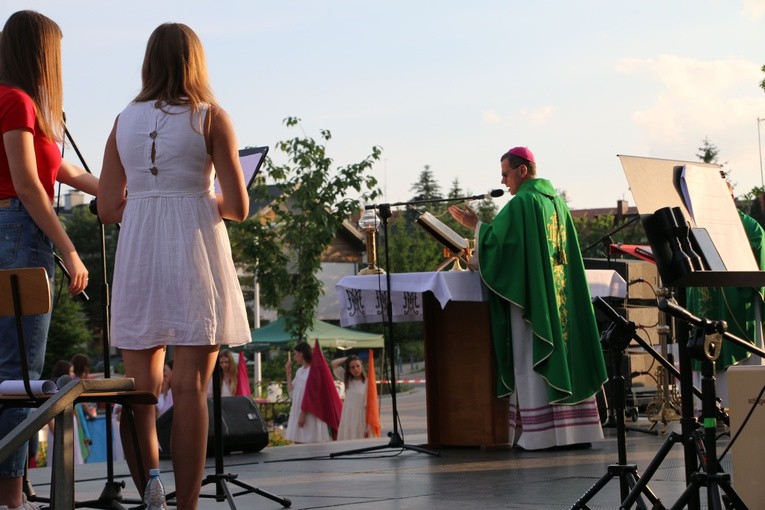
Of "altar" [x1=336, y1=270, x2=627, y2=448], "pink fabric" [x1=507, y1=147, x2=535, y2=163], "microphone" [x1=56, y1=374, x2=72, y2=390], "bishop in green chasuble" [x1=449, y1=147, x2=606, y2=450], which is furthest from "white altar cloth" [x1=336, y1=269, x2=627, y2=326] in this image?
"microphone" [x1=56, y1=374, x2=72, y2=390]

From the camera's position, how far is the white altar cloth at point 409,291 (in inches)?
317

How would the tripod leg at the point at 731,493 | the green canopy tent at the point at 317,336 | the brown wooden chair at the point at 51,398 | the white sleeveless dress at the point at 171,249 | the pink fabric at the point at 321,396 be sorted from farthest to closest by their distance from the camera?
the green canopy tent at the point at 317,336 < the pink fabric at the point at 321,396 < the white sleeveless dress at the point at 171,249 < the tripod leg at the point at 731,493 < the brown wooden chair at the point at 51,398

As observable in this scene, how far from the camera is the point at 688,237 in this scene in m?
4.01

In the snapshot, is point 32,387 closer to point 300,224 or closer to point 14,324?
point 14,324

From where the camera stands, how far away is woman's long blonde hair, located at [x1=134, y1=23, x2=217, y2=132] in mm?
4250

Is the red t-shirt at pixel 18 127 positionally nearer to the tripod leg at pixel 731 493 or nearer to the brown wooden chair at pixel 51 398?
the brown wooden chair at pixel 51 398

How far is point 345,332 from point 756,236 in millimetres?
26168

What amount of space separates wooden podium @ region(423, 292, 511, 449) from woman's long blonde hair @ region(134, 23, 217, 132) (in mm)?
4643

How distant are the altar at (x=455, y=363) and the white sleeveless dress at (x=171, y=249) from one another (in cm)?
414

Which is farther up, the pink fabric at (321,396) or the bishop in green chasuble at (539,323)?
the bishop in green chasuble at (539,323)

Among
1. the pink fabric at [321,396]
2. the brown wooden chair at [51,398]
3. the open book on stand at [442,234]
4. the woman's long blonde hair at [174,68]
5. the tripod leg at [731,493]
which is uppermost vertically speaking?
the woman's long blonde hair at [174,68]

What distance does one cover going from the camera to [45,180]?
175 inches

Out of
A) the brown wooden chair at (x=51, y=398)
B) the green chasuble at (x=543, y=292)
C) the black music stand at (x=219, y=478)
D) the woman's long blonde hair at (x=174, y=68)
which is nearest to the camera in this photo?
the brown wooden chair at (x=51, y=398)

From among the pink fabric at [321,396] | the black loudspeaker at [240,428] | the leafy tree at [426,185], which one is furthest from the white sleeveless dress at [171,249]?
the leafy tree at [426,185]
